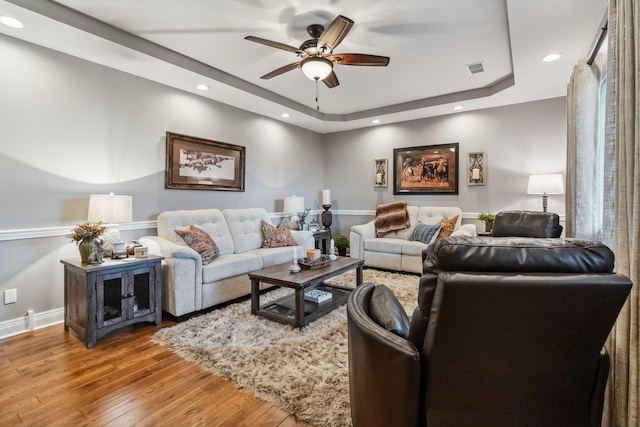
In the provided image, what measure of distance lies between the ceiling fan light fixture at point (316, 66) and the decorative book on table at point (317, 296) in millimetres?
2105

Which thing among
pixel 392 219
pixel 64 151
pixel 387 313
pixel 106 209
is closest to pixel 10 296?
pixel 106 209

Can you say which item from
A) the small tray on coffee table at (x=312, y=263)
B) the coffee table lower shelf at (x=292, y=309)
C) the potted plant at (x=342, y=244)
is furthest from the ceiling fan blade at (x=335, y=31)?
the potted plant at (x=342, y=244)

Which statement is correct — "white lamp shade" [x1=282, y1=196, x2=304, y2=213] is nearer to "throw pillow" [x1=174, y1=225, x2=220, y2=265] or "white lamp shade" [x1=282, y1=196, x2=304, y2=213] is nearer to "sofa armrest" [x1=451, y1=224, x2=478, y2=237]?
"throw pillow" [x1=174, y1=225, x2=220, y2=265]

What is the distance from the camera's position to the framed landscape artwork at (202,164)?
3857 millimetres

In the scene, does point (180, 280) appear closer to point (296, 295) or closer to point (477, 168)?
point (296, 295)

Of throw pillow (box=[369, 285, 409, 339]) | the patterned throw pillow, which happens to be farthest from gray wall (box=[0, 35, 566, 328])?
throw pillow (box=[369, 285, 409, 339])

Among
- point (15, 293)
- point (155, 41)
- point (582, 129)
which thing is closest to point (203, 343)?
point (15, 293)

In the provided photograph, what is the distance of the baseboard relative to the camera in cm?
262

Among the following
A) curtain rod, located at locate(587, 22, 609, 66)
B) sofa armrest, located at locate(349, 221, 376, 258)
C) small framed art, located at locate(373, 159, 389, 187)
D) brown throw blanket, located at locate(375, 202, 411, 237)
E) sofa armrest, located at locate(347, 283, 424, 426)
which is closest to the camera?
sofa armrest, located at locate(347, 283, 424, 426)

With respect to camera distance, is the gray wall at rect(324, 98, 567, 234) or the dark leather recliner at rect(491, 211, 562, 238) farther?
the gray wall at rect(324, 98, 567, 234)

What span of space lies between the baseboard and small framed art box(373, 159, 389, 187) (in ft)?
15.8

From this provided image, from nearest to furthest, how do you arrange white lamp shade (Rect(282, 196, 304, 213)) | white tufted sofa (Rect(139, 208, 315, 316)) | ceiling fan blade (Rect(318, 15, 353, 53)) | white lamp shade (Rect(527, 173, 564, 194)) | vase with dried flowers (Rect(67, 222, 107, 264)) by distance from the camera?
1. ceiling fan blade (Rect(318, 15, 353, 53))
2. vase with dried flowers (Rect(67, 222, 107, 264))
3. white tufted sofa (Rect(139, 208, 315, 316))
4. white lamp shade (Rect(527, 173, 564, 194))
5. white lamp shade (Rect(282, 196, 304, 213))

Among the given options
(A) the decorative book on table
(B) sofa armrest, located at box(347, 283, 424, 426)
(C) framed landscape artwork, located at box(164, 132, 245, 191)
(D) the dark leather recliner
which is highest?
(C) framed landscape artwork, located at box(164, 132, 245, 191)

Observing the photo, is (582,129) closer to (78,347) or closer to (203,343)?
(203,343)
